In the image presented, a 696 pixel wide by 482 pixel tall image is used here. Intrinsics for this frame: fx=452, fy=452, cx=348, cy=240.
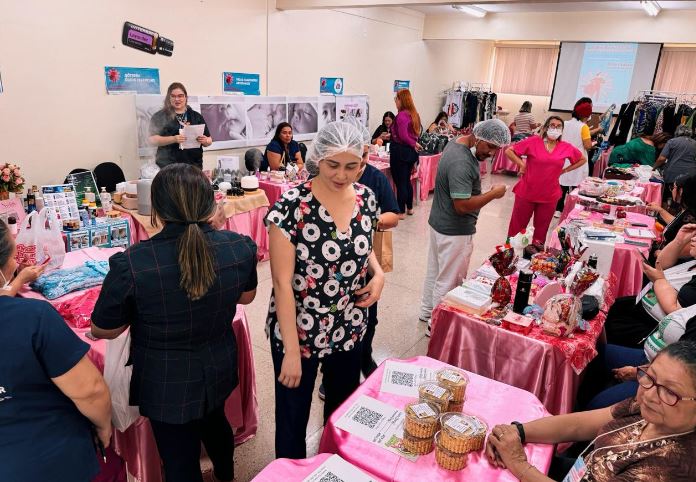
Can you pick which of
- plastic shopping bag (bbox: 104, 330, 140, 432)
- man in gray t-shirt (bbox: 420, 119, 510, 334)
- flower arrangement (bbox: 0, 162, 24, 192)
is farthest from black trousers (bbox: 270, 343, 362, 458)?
flower arrangement (bbox: 0, 162, 24, 192)

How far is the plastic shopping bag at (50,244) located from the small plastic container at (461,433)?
6.34 feet

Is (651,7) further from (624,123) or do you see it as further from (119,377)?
(119,377)

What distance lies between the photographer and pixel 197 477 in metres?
1.63

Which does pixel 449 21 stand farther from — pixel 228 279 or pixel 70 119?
pixel 228 279

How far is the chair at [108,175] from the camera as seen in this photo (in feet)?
13.7

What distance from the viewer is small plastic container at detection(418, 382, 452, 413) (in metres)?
1.37

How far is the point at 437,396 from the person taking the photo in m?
1.37

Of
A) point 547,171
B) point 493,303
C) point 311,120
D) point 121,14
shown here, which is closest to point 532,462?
point 493,303

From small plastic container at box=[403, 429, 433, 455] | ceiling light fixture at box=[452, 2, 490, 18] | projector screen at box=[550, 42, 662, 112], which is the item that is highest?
ceiling light fixture at box=[452, 2, 490, 18]

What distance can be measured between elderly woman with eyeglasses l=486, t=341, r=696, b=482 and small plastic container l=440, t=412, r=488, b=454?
0.05 meters

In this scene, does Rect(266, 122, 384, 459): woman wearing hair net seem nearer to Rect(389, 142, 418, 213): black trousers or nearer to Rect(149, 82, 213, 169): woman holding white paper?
Rect(149, 82, 213, 169): woman holding white paper

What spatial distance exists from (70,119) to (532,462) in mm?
4424

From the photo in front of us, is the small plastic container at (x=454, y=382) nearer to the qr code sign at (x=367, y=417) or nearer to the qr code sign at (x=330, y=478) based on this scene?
the qr code sign at (x=367, y=417)

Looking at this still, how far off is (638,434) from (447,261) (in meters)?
1.89
